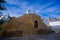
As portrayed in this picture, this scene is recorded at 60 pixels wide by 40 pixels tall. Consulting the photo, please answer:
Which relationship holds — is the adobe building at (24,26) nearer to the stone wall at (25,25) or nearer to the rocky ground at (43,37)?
the stone wall at (25,25)

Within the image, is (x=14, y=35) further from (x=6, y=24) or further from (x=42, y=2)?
(x=42, y=2)

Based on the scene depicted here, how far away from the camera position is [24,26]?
5.62 m

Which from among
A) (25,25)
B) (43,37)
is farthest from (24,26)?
(43,37)

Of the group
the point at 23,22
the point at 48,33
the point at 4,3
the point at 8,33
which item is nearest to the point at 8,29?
the point at 8,33

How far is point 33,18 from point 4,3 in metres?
1.32

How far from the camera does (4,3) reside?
502cm

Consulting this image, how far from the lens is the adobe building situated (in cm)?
548

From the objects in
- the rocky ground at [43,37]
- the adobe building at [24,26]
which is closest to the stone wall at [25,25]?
the adobe building at [24,26]

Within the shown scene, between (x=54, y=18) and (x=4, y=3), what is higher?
(x=4, y=3)

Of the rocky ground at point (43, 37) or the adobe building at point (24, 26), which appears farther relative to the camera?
the adobe building at point (24, 26)

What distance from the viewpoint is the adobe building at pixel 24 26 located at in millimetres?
5480

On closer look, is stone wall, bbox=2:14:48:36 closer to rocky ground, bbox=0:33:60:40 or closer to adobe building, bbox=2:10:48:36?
adobe building, bbox=2:10:48:36

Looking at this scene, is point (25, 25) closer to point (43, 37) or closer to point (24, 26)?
point (24, 26)

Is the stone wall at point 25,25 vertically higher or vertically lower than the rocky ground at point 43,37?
higher
